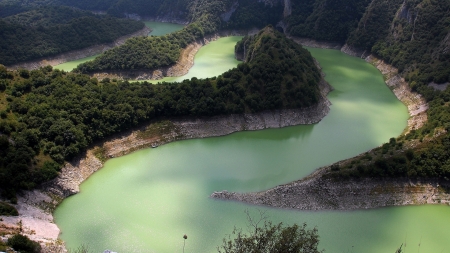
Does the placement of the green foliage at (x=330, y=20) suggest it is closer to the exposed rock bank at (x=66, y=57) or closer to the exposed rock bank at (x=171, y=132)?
the exposed rock bank at (x=171, y=132)

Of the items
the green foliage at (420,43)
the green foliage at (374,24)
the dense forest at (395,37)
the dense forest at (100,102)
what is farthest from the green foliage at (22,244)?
Result: the green foliage at (374,24)

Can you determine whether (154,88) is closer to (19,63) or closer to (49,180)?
(49,180)

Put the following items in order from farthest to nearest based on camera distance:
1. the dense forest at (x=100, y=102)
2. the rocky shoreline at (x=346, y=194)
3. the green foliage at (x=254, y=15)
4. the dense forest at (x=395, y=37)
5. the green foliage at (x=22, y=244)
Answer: the green foliage at (x=254, y=15) → the dense forest at (x=395, y=37) → the dense forest at (x=100, y=102) → the rocky shoreline at (x=346, y=194) → the green foliage at (x=22, y=244)

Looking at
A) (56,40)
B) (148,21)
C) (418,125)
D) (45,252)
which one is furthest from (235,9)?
(45,252)

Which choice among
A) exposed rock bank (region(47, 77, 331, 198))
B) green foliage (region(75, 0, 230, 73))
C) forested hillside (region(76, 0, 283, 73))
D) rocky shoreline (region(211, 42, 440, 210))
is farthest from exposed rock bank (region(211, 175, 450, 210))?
forested hillside (region(76, 0, 283, 73))

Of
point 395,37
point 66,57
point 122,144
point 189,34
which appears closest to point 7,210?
point 122,144

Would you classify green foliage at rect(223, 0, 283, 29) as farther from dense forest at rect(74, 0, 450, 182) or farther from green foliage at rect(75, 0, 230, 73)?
green foliage at rect(75, 0, 230, 73)
